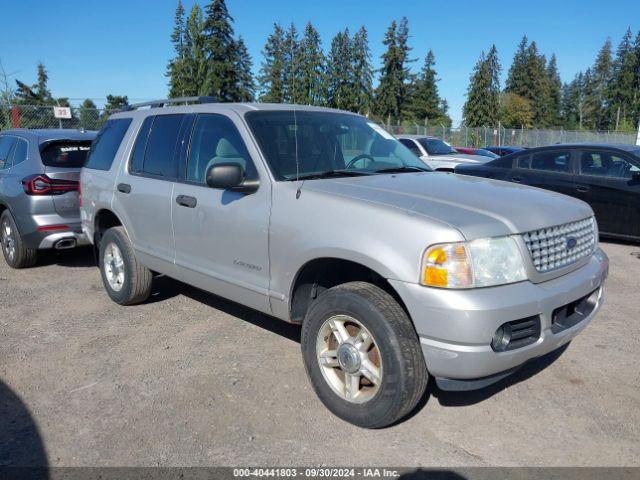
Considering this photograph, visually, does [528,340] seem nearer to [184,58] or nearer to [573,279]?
[573,279]

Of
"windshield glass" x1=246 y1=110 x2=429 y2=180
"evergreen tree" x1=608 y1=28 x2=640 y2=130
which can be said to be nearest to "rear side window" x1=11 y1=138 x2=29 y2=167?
"windshield glass" x1=246 y1=110 x2=429 y2=180

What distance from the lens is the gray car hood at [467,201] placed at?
289 cm

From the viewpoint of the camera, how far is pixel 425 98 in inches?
3189

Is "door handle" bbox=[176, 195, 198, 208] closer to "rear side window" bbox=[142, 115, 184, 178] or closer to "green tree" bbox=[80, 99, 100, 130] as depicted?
"rear side window" bbox=[142, 115, 184, 178]

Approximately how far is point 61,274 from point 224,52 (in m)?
52.3

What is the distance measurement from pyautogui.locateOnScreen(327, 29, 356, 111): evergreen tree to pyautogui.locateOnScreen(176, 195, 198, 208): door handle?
218 feet

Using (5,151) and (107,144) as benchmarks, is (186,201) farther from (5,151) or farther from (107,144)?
(5,151)

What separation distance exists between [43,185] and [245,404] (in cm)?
442

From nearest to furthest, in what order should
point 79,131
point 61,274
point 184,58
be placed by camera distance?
point 61,274 < point 79,131 < point 184,58

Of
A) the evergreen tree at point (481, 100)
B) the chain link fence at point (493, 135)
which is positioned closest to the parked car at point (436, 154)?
the chain link fence at point (493, 135)

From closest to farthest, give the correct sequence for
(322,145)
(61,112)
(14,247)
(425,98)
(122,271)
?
(322,145) → (122,271) → (14,247) → (61,112) → (425,98)

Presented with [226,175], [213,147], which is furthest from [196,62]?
[226,175]

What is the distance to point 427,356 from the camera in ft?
9.28

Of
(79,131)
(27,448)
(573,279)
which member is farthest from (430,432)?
(79,131)
